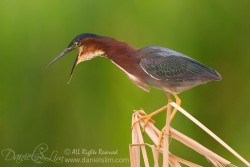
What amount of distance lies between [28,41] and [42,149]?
334 mm

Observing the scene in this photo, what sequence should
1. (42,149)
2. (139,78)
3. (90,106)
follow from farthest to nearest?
(90,106), (42,149), (139,78)

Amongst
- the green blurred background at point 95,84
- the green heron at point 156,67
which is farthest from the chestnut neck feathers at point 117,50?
the green blurred background at point 95,84

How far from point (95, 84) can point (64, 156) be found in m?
0.24

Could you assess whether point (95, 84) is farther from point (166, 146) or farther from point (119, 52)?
point (166, 146)

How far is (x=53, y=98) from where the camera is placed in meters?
1.51

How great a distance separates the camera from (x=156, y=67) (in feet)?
4.02

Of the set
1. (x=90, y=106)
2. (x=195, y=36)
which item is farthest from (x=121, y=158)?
(x=195, y=36)

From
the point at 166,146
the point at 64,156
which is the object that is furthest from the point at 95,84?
the point at 166,146

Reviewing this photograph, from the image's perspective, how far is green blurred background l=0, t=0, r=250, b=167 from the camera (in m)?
1.49


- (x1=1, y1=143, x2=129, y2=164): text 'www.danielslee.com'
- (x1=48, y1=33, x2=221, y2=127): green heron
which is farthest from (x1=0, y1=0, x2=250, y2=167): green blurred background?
(x1=48, y1=33, x2=221, y2=127): green heron

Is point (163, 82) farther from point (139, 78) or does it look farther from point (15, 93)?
point (15, 93)

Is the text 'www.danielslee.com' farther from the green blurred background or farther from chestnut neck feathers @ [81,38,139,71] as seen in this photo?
chestnut neck feathers @ [81,38,139,71]

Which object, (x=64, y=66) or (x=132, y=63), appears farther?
(x=64, y=66)

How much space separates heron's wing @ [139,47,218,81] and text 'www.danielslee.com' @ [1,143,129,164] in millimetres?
320
